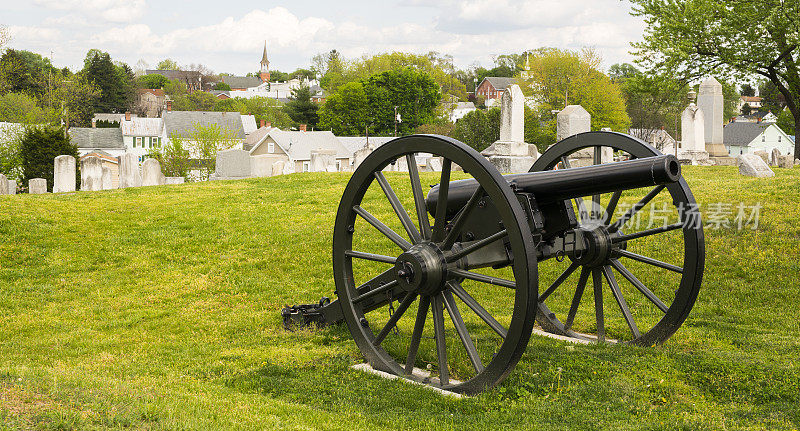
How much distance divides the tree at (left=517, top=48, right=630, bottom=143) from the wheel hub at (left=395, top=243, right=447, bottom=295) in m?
55.2

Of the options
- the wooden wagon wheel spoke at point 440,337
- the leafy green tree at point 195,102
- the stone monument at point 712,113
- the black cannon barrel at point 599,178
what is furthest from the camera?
the leafy green tree at point 195,102

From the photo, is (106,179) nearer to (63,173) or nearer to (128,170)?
(128,170)

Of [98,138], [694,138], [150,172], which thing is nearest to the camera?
[150,172]

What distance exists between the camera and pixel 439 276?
5.52 meters

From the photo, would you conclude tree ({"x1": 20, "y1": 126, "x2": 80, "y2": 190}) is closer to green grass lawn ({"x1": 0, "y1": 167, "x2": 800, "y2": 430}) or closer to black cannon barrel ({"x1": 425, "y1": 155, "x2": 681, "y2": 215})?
green grass lawn ({"x1": 0, "y1": 167, "x2": 800, "y2": 430})

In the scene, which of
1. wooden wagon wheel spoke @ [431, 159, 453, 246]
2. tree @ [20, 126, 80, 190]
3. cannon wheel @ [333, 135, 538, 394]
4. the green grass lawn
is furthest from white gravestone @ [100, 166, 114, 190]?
tree @ [20, 126, 80, 190]

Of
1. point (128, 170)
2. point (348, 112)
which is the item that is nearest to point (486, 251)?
point (128, 170)

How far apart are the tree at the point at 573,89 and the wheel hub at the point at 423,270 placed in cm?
5524

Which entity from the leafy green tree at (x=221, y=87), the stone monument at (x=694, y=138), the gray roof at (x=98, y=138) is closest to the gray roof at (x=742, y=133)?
the stone monument at (x=694, y=138)

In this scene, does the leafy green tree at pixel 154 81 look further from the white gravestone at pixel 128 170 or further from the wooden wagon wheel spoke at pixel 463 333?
the wooden wagon wheel spoke at pixel 463 333

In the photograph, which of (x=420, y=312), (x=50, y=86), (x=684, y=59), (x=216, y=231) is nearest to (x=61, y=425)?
(x=420, y=312)

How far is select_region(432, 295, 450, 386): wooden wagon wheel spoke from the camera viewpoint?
18.1ft

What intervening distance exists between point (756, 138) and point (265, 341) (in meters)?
75.2

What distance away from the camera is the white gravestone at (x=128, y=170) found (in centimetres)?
1888
